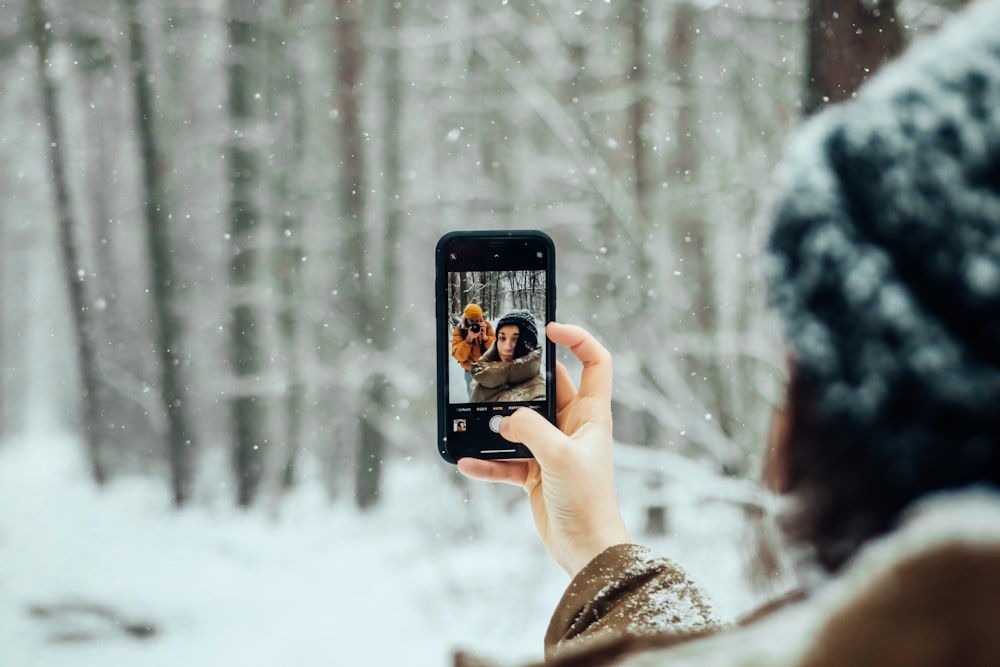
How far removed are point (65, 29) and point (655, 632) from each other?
1.93 metres

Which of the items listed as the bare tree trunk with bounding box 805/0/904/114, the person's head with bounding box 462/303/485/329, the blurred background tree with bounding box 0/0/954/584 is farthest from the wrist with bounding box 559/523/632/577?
the bare tree trunk with bounding box 805/0/904/114

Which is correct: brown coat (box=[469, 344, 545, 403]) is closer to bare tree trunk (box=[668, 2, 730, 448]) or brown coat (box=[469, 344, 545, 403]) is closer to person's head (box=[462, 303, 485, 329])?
person's head (box=[462, 303, 485, 329])

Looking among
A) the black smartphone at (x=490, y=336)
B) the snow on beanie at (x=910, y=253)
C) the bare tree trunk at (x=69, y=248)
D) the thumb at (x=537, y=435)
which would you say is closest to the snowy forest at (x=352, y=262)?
the bare tree trunk at (x=69, y=248)

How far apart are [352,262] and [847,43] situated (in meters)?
1.34

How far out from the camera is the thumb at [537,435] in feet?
2.25

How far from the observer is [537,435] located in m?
0.70

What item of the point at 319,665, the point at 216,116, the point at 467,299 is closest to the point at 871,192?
the point at 467,299

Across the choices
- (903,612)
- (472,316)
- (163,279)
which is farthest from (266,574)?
(903,612)

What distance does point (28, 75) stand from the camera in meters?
1.62

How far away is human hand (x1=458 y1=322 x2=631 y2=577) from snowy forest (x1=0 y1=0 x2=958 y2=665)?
945mm

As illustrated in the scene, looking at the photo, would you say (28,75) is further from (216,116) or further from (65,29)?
(216,116)

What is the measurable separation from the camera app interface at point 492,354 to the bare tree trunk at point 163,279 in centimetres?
124

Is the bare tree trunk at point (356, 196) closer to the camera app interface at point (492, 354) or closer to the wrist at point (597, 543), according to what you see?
the camera app interface at point (492, 354)

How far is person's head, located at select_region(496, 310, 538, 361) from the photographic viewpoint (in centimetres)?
84
